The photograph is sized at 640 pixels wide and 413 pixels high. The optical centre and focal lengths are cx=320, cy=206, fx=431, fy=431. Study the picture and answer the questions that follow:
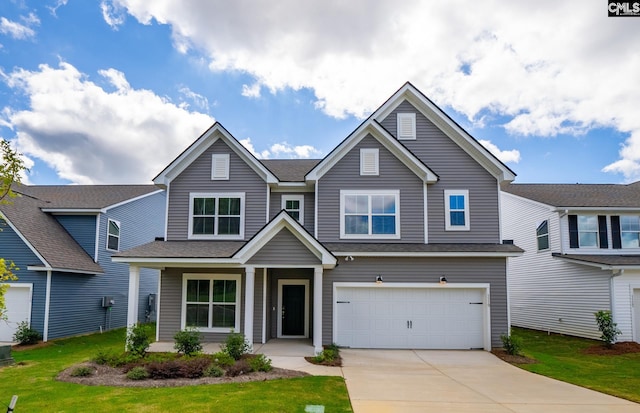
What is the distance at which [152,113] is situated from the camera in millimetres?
20156

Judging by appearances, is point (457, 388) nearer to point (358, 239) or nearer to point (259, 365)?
point (259, 365)

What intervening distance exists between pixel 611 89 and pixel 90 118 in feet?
77.6

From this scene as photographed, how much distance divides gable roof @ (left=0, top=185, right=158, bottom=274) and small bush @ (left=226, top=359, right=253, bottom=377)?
377 inches

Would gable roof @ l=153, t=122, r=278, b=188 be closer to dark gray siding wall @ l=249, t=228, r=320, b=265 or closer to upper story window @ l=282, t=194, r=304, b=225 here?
upper story window @ l=282, t=194, r=304, b=225

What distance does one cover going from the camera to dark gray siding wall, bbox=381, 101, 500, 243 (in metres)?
15.5

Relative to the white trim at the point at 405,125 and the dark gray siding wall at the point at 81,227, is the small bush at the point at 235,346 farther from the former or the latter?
the dark gray siding wall at the point at 81,227

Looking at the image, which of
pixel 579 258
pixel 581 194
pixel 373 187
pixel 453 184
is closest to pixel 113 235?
pixel 373 187

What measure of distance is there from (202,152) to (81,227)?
7.69 m

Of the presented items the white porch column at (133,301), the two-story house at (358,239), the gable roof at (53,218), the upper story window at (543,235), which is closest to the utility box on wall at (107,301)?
the gable roof at (53,218)

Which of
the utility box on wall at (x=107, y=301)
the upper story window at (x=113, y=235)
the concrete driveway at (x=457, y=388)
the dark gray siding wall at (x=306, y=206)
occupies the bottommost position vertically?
the concrete driveway at (x=457, y=388)

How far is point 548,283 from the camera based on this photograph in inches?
798

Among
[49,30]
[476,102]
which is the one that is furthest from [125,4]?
[476,102]

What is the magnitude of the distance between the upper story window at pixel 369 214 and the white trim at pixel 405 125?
7.69ft

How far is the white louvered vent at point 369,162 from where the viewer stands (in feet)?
52.0
